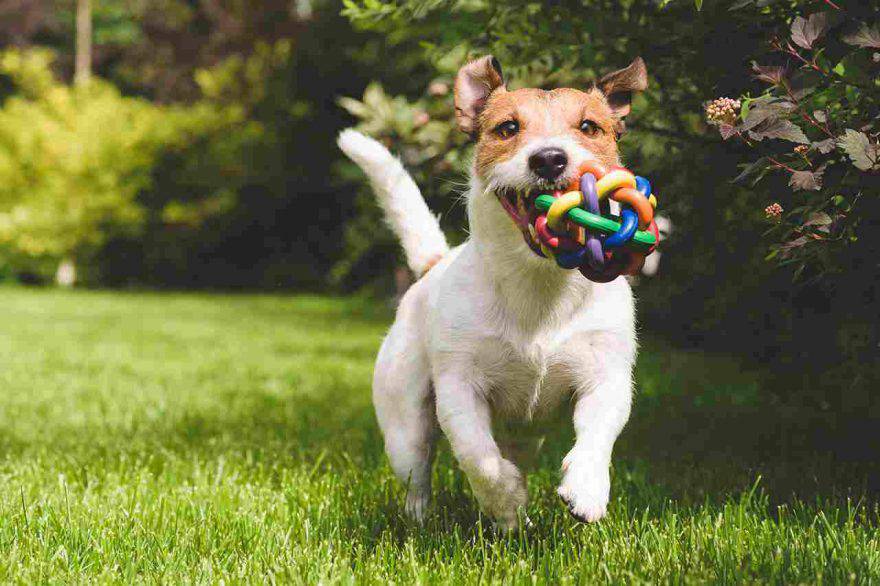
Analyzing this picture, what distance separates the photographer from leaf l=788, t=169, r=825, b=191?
2.29 m

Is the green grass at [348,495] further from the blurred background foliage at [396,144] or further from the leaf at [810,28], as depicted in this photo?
the leaf at [810,28]

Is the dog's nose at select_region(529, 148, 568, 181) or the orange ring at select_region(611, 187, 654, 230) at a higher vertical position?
the dog's nose at select_region(529, 148, 568, 181)

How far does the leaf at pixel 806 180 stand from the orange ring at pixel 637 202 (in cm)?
35

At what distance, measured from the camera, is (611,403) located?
2588 mm

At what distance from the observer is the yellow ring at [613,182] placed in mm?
2389

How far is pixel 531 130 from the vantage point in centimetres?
268

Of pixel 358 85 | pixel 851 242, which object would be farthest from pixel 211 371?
pixel 358 85

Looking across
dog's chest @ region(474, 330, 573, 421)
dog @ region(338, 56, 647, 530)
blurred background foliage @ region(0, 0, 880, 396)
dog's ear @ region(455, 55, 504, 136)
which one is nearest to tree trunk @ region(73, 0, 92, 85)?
blurred background foliage @ region(0, 0, 880, 396)

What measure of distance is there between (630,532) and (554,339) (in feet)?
Answer: 1.94

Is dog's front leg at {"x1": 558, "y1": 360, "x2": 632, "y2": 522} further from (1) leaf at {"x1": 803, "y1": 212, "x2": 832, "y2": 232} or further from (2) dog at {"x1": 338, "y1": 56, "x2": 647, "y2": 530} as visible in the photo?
(1) leaf at {"x1": 803, "y1": 212, "x2": 832, "y2": 232}

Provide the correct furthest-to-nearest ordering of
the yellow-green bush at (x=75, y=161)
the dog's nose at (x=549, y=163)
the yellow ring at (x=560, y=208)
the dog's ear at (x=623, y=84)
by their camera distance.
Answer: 1. the yellow-green bush at (x=75, y=161)
2. the dog's ear at (x=623, y=84)
3. the dog's nose at (x=549, y=163)
4. the yellow ring at (x=560, y=208)

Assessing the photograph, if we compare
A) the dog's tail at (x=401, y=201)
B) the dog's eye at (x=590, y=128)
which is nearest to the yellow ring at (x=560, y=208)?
the dog's eye at (x=590, y=128)

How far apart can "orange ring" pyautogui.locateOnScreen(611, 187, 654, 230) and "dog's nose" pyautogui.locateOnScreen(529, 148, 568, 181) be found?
0.53ft

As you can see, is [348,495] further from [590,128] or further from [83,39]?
[83,39]
